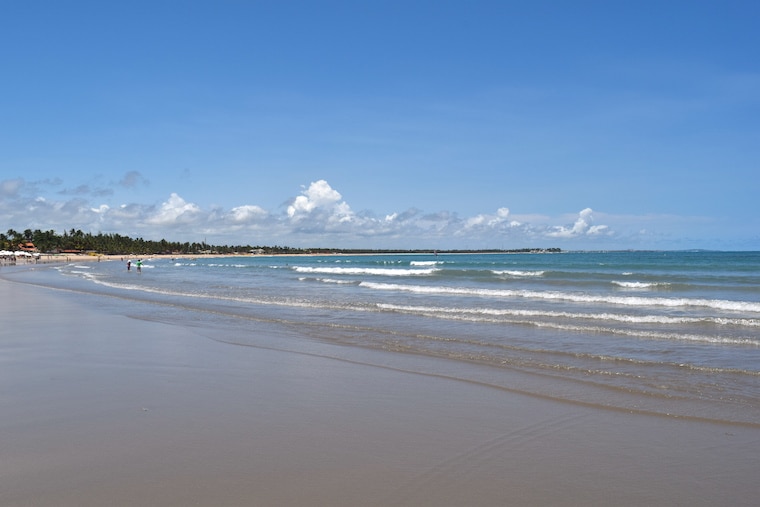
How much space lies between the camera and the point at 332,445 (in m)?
5.29

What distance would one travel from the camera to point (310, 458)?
4.92 metres

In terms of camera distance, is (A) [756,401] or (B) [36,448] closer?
(B) [36,448]

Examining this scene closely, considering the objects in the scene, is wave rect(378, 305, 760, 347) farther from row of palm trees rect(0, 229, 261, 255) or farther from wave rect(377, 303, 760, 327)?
row of palm trees rect(0, 229, 261, 255)

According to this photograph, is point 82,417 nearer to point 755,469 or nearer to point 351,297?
point 755,469

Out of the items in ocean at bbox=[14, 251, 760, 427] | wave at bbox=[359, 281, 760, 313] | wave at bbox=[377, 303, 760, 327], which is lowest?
ocean at bbox=[14, 251, 760, 427]

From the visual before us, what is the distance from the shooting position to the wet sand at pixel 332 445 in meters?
4.23

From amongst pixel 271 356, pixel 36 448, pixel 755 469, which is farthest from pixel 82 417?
pixel 755 469

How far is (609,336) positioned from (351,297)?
43.9ft

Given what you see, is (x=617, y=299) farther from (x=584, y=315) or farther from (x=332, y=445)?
(x=332, y=445)

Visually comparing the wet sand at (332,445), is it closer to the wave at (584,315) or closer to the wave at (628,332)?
the wave at (628,332)

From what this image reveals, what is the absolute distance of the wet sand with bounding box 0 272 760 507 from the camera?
13.9 ft

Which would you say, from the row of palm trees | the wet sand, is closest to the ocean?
the wet sand

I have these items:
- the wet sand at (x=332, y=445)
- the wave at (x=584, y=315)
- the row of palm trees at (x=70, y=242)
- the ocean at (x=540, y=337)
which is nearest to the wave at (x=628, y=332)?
the ocean at (x=540, y=337)

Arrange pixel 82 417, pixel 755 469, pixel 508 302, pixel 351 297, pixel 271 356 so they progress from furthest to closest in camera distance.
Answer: pixel 351 297
pixel 508 302
pixel 271 356
pixel 82 417
pixel 755 469
